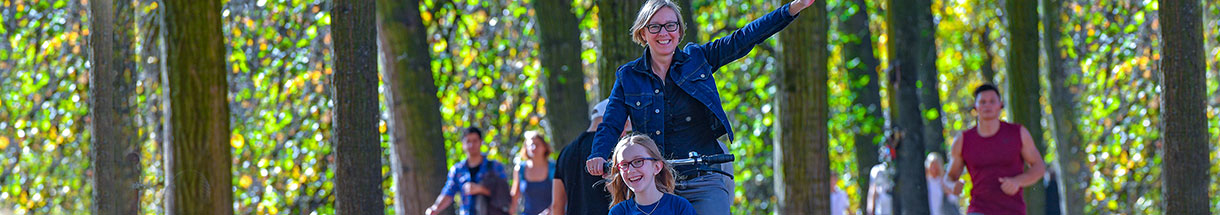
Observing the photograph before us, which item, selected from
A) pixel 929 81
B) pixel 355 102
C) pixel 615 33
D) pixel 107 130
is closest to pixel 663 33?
pixel 355 102

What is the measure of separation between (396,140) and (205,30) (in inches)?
147

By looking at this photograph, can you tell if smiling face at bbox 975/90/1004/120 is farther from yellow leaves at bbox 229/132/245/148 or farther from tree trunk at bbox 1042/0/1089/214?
yellow leaves at bbox 229/132/245/148

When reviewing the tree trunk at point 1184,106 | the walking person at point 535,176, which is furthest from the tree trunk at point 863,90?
the tree trunk at point 1184,106

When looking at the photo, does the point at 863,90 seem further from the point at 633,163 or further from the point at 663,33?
the point at 633,163

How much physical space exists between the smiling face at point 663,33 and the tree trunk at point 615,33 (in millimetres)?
3827

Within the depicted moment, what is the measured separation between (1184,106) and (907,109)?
7.74 ft

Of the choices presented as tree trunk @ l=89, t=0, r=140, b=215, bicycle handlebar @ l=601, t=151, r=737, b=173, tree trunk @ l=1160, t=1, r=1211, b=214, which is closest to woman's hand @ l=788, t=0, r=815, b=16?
bicycle handlebar @ l=601, t=151, r=737, b=173

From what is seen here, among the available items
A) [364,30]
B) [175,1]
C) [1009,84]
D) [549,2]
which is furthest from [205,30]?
[1009,84]

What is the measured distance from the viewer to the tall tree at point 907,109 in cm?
1232

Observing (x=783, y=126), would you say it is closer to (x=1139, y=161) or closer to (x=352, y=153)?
(x=352, y=153)

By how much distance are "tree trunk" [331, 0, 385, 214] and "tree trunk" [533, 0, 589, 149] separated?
10.0ft

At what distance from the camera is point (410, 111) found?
40.0 ft

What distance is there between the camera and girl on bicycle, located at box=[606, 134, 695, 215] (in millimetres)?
5820

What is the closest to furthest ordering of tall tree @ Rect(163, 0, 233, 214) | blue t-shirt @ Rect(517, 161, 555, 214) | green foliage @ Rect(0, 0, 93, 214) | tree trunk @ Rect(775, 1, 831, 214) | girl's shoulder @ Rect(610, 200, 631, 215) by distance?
girl's shoulder @ Rect(610, 200, 631, 215), tall tree @ Rect(163, 0, 233, 214), tree trunk @ Rect(775, 1, 831, 214), blue t-shirt @ Rect(517, 161, 555, 214), green foliage @ Rect(0, 0, 93, 214)
